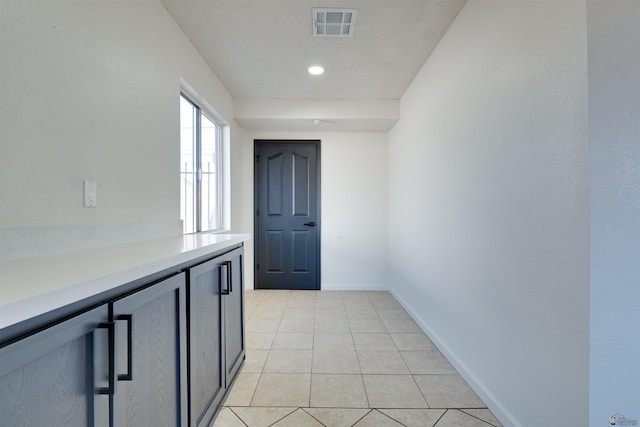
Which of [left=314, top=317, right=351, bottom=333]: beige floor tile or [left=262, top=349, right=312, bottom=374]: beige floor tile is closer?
[left=262, top=349, right=312, bottom=374]: beige floor tile

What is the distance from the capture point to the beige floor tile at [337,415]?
1521 millimetres

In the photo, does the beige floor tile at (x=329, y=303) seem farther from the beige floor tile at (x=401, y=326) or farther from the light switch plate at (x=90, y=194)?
the light switch plate at (x=90, y=194)

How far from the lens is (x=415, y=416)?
1569 mm

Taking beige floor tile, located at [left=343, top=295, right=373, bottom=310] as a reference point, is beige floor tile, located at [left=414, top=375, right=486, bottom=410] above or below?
above

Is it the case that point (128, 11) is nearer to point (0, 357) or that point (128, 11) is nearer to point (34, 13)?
point (34, 13)

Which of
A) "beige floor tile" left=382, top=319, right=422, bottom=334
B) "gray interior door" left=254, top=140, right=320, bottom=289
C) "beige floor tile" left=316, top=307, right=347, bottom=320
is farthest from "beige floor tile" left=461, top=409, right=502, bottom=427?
"gray interior door" left=254, top=140, right=320, bottom=289

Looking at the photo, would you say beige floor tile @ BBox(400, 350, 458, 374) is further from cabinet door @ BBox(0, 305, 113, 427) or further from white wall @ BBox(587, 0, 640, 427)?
cabinet door @ BBox(0, 305, 113, 427)

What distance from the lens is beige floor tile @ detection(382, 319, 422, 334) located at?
270 centimetres

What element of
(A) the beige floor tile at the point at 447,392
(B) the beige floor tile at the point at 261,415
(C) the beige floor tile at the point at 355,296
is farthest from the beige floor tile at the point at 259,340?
(C) the beige floor tile at the point at 355,296

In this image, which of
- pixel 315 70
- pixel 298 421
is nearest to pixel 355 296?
pixel 298 421

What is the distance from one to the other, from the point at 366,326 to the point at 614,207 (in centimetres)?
221

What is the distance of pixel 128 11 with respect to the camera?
5.15 ft

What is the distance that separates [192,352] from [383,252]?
3.26 metres

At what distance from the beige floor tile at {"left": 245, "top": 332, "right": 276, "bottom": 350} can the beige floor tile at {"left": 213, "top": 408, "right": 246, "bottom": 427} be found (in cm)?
76
